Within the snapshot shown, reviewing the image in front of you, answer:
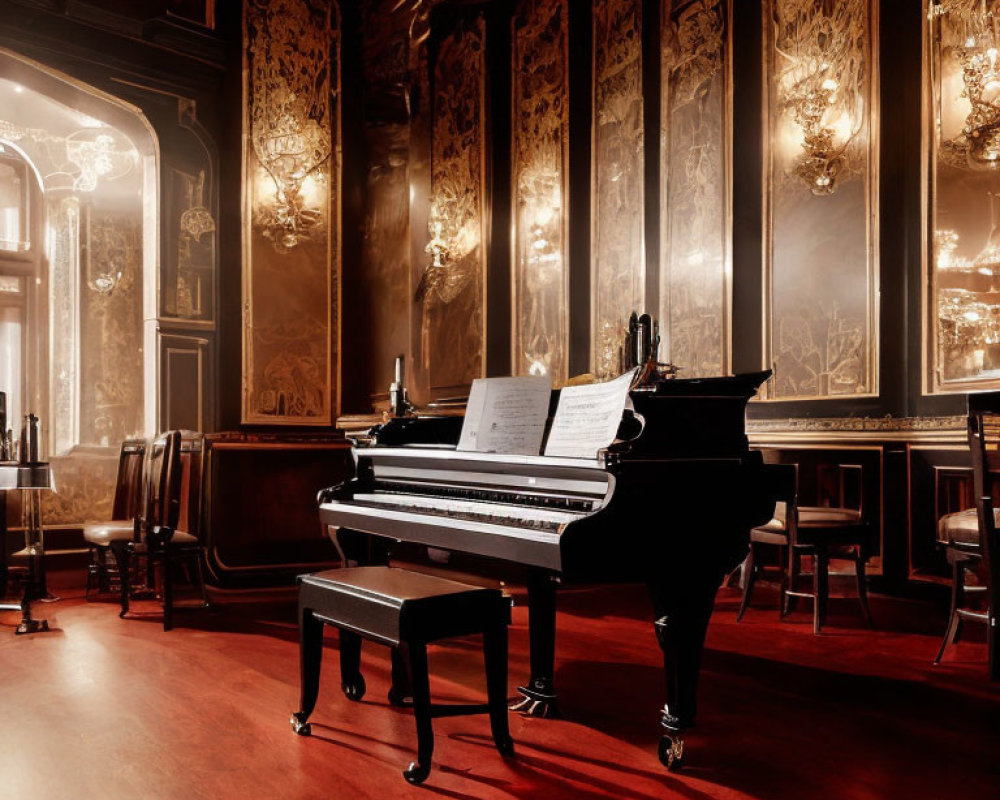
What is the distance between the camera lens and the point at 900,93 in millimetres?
5055

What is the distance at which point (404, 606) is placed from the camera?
2.69 metres

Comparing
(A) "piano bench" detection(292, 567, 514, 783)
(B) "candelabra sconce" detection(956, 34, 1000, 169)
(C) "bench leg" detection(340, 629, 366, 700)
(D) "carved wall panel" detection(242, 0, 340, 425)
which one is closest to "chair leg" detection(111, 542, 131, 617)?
(D) "carved wall panel" detection(242, 0, 340, 425)

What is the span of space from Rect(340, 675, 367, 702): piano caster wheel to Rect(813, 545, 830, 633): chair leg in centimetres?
242

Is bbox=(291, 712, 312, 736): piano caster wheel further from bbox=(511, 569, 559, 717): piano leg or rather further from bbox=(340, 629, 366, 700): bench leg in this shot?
bbox=(511, 569, 559, 717): piano leg

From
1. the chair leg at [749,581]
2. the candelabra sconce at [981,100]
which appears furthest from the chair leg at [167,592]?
the candelabra sconce at [981,100]

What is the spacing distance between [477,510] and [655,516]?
28.9 inches

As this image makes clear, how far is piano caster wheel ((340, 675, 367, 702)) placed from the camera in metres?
3.49

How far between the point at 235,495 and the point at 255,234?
6.83 feet

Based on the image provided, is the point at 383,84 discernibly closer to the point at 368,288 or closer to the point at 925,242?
the point at 368,288

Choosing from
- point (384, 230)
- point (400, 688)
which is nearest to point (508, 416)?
point (400, 688)

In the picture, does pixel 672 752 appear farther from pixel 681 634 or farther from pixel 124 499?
pixel 124 499

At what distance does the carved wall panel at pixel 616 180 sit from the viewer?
21.3 ft

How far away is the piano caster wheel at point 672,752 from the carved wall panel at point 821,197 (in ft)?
10.1

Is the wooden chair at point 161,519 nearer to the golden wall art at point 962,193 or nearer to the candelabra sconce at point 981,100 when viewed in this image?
the golden wall art at point 962,193
